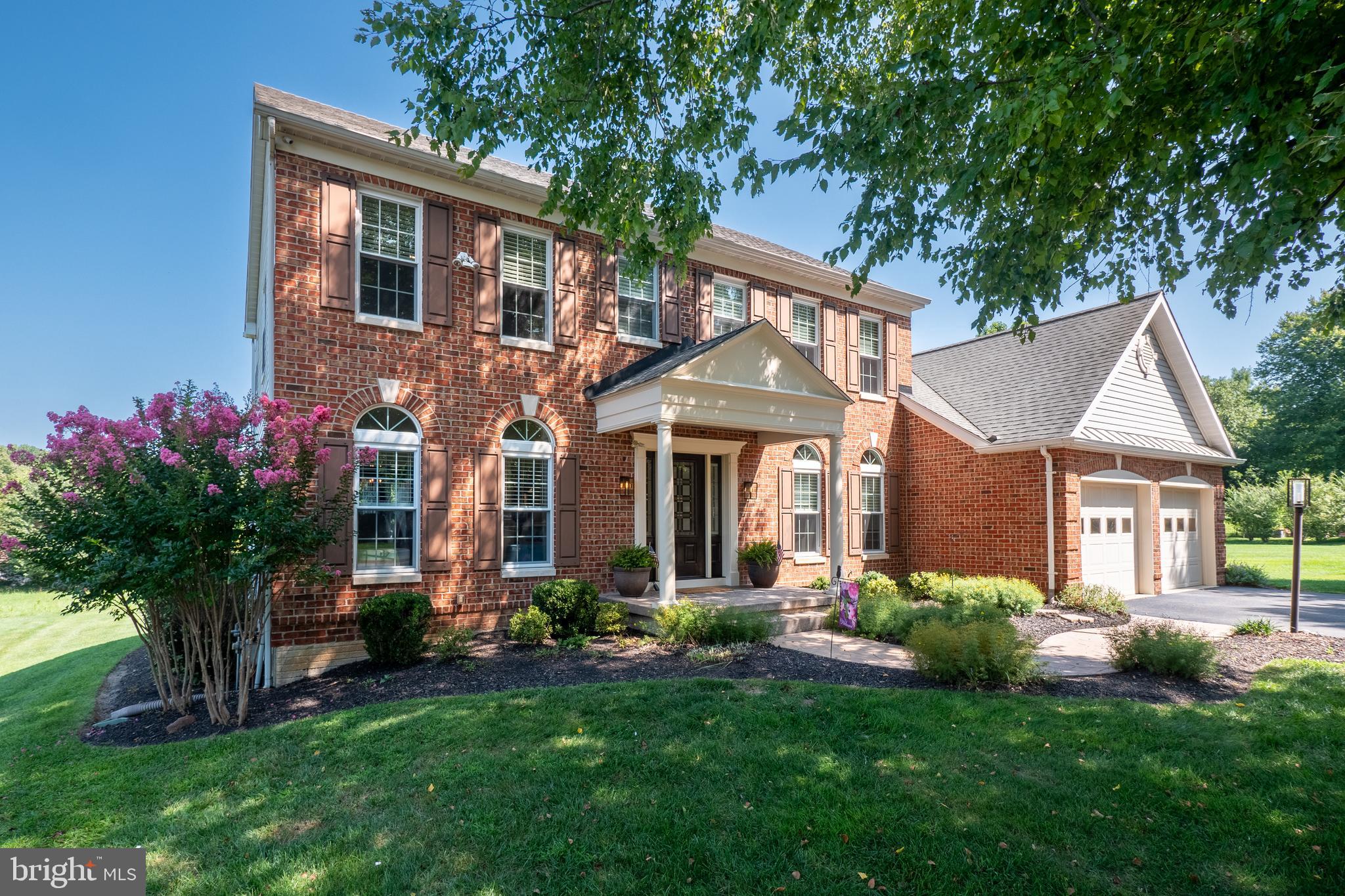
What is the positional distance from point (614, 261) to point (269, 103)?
5015mm

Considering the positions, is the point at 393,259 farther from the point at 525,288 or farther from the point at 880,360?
the point at 880,360

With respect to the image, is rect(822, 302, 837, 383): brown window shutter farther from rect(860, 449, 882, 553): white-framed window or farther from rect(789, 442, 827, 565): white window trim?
rect(860, 449, 882, 553): white-framed window

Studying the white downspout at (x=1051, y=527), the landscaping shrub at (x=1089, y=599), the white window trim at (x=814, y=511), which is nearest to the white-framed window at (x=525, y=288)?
the white window trim at (x=814, y=511)

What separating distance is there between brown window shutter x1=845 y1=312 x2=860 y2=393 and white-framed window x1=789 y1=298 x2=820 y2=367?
2.74 ft

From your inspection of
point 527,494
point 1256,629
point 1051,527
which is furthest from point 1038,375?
point 527,494

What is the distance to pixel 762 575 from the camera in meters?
11.8

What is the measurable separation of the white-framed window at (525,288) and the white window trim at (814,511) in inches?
222

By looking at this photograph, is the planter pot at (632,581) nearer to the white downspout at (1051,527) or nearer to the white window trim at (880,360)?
the white window trim at (880,360)

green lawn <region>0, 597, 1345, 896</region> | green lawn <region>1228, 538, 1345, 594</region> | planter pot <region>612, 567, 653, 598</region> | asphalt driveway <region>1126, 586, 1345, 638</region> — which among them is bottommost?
green lawn <region>1228, 538, 1345, 594</region>

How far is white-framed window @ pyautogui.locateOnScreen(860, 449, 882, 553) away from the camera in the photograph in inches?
563

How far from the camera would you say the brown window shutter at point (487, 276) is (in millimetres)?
9570

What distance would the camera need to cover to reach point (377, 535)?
8.62 m

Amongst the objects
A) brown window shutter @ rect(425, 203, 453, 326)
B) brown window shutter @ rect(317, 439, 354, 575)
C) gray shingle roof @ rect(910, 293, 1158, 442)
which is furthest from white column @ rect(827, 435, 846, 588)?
brown window shutter @ rect(317, 439, 354, 575)

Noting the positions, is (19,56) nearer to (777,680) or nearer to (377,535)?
(377,535)
